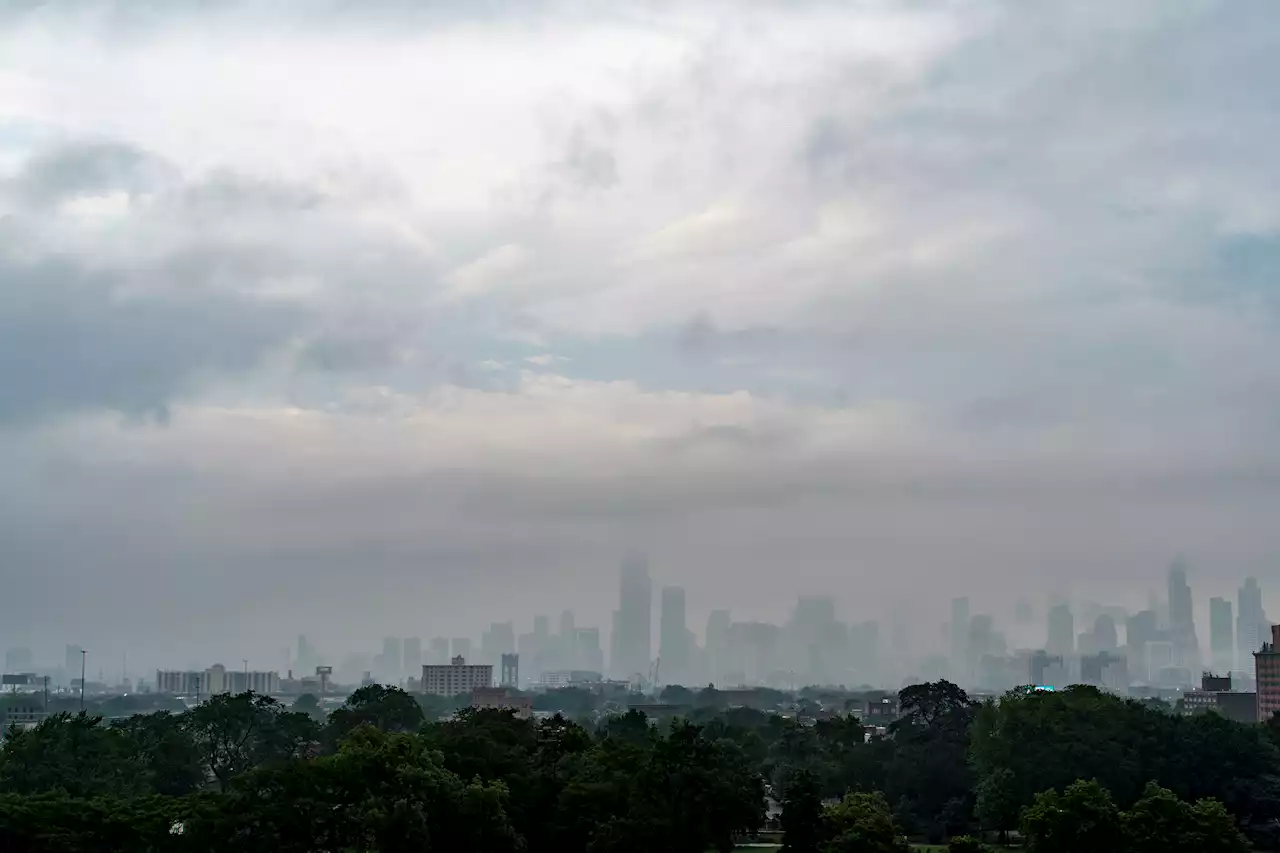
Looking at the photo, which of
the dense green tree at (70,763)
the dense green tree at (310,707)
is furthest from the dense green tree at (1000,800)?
the dense green tree at (310,707)

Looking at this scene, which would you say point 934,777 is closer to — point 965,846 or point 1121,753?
point 1121,753

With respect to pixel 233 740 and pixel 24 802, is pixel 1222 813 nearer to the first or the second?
pixel 24 802

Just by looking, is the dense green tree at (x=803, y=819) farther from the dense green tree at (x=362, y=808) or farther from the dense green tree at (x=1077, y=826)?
the dense green tree at (x=362, y=808)

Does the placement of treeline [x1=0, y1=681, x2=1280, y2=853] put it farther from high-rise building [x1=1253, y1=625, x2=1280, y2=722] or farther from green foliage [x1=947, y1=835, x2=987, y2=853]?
high-rise building [x1=1253, y1=625, x2=1280, y2=722]

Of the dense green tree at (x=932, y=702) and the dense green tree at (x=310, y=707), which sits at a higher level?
the dense green tree at (x=932, y=702)

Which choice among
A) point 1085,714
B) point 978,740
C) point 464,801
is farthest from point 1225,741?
point 464,801

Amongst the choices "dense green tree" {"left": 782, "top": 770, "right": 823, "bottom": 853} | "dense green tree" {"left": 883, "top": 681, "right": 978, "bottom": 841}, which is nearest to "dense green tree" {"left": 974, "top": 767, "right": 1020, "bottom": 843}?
"dense green tree" {"left": 883, "top": 681, "right": 978, "bottom": 841}

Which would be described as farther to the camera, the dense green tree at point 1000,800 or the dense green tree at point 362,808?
the dense green tree at point 1000,800

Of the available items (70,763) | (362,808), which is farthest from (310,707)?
(362,808)
